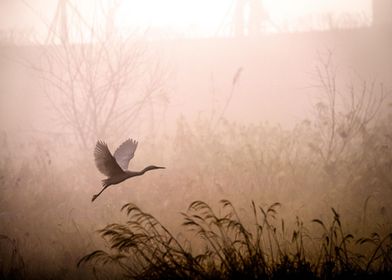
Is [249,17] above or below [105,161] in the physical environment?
above

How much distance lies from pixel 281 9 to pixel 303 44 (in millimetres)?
217

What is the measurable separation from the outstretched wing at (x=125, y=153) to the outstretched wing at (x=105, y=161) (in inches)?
1.6

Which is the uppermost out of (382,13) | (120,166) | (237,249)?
(382,13)

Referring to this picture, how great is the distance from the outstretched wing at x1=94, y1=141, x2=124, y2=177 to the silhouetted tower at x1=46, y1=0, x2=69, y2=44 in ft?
2.27

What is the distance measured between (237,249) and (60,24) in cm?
152

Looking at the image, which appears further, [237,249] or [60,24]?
[60,24]

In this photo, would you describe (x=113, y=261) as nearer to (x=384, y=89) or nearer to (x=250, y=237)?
(x=250, y=237)

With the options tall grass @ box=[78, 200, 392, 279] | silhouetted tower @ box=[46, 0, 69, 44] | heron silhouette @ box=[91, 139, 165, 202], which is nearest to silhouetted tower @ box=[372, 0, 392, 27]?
Result: tall grass @ box=[78, 200, 392, 279]

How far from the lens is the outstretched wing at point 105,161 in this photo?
6.78ft

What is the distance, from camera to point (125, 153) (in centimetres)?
218

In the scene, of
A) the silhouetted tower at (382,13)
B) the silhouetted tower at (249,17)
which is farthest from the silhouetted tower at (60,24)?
the silhouetted tower at (382,13)

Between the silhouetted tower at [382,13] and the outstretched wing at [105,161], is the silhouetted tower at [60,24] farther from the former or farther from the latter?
the silhouetted tower at [382,13]

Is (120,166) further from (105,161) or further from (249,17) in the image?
(249,17)

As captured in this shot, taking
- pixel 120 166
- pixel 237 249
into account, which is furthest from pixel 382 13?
pixel 120 166
